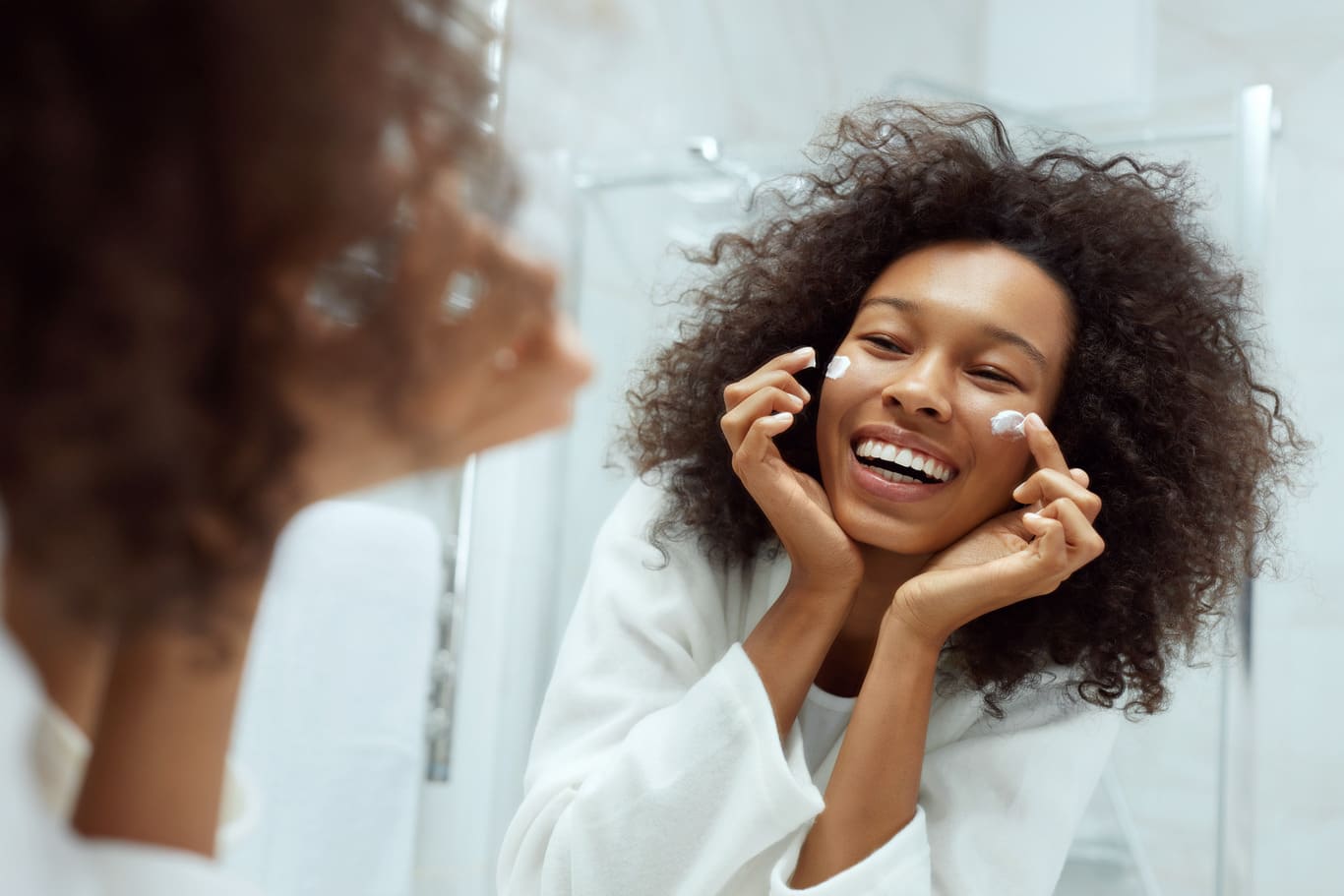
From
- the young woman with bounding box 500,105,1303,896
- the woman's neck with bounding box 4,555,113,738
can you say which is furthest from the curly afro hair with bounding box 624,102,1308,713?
the woman's neck with bounding box 4,555,113,738

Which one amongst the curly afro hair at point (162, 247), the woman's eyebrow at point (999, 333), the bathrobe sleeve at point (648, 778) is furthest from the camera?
the woman's eyebrow at point (999, 333)

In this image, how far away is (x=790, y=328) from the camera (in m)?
1.14

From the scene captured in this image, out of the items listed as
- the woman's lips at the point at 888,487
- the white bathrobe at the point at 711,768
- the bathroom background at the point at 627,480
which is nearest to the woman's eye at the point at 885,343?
the woman's lips at the point at 888,487

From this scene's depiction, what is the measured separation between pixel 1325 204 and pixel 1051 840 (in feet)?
4.84

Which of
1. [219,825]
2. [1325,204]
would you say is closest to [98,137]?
[219,825]

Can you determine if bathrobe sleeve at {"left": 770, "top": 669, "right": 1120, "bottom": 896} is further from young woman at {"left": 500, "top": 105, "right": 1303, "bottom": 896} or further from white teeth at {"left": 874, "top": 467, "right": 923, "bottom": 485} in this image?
white teeth at {"left": 874, "top": 467, "right": 923, "bottom": 485}

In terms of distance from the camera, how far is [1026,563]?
94 centimetres

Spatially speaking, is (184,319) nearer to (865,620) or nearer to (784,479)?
(784,479)

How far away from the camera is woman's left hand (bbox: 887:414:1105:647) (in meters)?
0.93

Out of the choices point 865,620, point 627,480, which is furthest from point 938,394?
point 627,480

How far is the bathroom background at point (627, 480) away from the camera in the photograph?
1067mm

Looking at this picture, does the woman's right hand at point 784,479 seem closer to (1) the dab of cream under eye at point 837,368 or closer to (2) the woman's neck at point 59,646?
(1) the dab of cream under eye at point 837,368

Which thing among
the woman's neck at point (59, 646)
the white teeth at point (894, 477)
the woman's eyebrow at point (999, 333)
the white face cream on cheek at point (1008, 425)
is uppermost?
the woman's neck at point (59, 646)

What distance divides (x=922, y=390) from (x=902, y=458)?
6 cm
